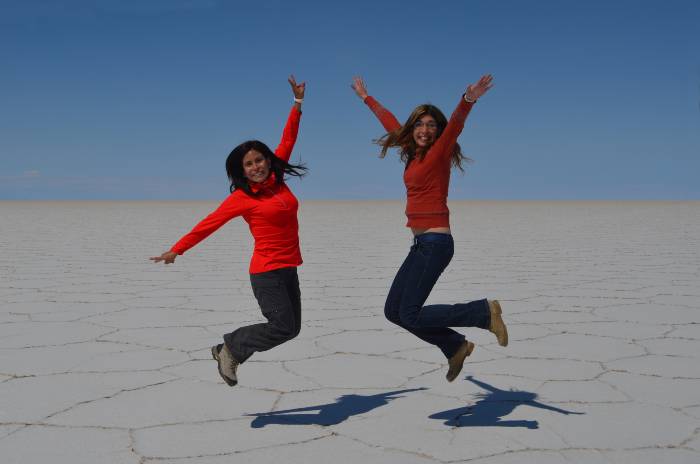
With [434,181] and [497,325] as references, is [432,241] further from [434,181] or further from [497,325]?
[497,325]

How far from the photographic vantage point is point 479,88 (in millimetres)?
2307

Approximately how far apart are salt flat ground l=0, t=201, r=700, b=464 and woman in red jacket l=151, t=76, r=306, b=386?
8.7 inches

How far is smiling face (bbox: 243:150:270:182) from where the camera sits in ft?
7.92

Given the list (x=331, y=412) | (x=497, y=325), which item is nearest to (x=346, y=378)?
(x=331, y=412)

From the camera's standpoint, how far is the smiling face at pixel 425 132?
2459 mm

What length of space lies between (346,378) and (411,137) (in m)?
0.90

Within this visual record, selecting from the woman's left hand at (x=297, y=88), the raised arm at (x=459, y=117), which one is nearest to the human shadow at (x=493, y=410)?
the raised arm at (x=459, y=117)

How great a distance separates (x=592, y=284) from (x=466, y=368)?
2648 mm

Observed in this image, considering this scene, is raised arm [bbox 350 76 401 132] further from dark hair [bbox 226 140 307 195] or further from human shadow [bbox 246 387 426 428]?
human shadow [bbox 246 387 426 428]

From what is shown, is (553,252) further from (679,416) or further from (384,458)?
(384,458)

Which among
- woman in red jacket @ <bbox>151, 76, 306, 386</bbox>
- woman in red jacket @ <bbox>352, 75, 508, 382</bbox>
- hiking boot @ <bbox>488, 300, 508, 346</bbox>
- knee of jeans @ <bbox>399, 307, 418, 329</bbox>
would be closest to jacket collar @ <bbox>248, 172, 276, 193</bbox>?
woman in red jacket @ <bbox>151, 76, 306, 386</bbox>

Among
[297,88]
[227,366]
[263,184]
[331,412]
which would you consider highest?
[297,88]

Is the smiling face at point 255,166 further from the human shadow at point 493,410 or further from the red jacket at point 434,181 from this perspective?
the human shadow at point 493,410

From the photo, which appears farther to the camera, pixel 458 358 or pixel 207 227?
pixel 458 358
